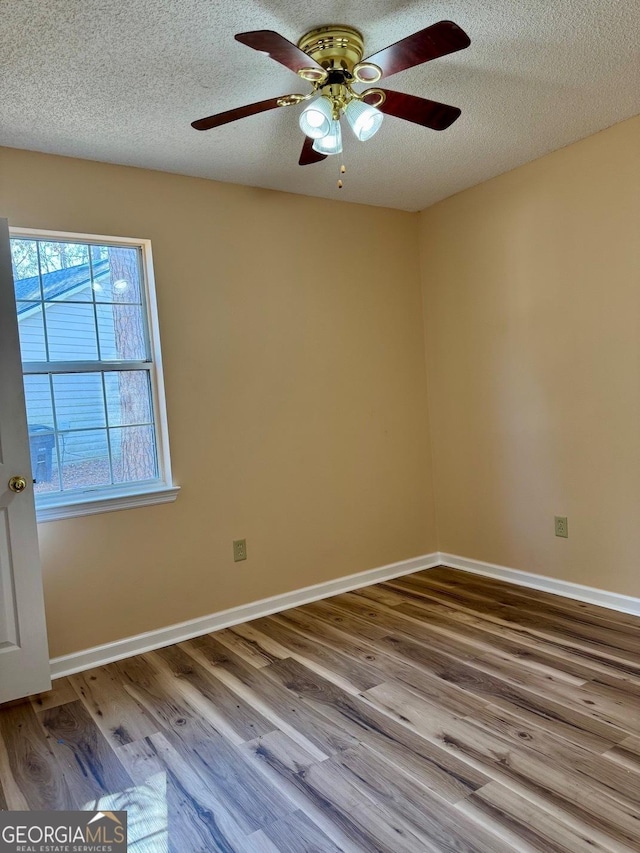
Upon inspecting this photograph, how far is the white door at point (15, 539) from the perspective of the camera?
99.9 inches

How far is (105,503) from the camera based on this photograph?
2918 mm

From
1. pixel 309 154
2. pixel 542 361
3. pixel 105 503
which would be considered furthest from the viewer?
pixel 542 361

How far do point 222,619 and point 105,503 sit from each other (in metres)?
0.94

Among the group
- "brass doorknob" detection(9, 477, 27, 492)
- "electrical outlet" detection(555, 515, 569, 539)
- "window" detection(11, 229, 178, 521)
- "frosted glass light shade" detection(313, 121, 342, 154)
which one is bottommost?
"electrical outlet" detection(555, 515, 569, 539)

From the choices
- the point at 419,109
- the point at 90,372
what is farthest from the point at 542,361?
the point at 90,372

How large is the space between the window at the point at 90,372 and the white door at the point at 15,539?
0.21 m

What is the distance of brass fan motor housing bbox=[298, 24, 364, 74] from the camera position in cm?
204

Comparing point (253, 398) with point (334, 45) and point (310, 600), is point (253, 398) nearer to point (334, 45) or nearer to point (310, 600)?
point (310, 600)

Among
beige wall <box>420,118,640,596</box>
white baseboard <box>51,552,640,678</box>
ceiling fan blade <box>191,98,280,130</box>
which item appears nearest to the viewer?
ceiling fan blade <box>191,98,280,130</box>

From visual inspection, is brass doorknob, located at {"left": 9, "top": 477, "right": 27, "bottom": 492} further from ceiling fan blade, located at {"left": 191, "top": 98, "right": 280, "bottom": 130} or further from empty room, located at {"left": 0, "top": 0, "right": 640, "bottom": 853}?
ceiling fan blade, located at {"left": 191, "top": 98, "right": 280, "bottom": 130}

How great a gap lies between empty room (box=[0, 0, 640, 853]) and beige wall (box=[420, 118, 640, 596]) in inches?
0.7

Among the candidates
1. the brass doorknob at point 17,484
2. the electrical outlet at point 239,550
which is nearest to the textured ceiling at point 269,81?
the brass doorknob at point 17,484

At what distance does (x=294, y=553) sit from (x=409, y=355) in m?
1.59

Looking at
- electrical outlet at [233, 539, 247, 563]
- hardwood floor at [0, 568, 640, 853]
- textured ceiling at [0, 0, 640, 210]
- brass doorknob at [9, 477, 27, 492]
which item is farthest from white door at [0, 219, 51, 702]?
electrical outlet at [233, 539, 247, 563]
